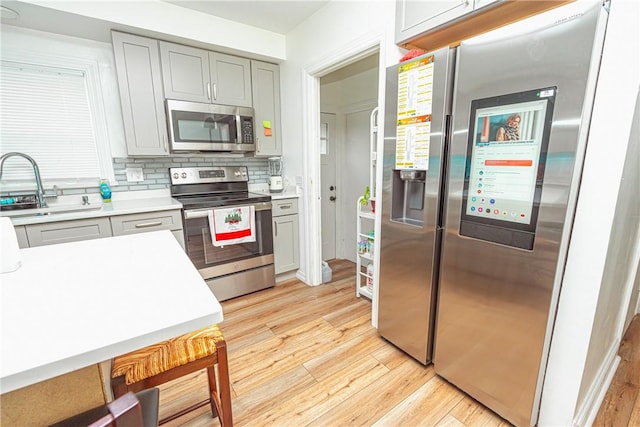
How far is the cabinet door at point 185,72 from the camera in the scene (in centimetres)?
236

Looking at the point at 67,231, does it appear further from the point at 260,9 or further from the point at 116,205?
the point at 260,9

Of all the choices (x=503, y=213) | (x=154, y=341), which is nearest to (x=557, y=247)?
(x=503, y=213)

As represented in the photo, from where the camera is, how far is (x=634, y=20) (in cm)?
96

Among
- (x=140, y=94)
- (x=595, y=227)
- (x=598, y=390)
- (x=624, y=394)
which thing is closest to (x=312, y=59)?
(x=140, y=94)

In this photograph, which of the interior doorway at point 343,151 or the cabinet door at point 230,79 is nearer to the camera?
the cabinet door at point 230,79

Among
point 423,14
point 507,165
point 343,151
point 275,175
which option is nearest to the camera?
point 507,165

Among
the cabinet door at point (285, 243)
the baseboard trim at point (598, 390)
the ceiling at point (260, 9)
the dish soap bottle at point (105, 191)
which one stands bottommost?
the baseboard trim at point (598, 390)

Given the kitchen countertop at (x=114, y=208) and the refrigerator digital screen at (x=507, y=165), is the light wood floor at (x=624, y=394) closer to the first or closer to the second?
the refrigerator digital screen at (x=507, y=165)

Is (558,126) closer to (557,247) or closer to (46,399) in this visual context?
(557,247)

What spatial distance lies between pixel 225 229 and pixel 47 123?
162cm

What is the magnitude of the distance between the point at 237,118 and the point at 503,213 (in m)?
2.33

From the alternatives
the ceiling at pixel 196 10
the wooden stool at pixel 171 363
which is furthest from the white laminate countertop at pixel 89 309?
the ceiling at pixel 196 10

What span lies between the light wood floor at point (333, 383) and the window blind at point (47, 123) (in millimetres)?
1845

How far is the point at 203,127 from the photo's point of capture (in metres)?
2.54
